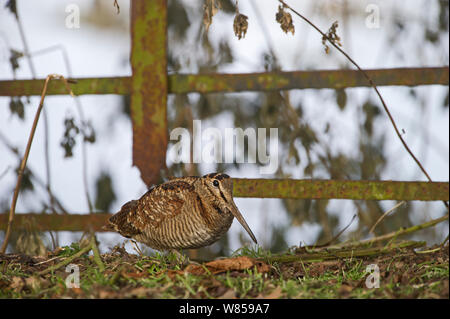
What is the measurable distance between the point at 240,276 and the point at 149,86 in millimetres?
1532

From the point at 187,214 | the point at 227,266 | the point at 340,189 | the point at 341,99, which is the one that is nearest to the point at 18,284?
the point at 227,266

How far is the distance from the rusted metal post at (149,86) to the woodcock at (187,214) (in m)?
0.41

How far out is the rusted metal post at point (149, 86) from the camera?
134 inches

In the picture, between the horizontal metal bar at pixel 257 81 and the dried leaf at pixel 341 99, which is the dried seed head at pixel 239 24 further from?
the dried leaf at pixel 341 99

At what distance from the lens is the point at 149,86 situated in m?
3.42

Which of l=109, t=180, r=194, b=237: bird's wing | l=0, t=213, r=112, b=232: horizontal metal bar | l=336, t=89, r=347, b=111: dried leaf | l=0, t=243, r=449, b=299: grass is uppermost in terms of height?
l=336, t=89, r=347, b=111: dried leaf

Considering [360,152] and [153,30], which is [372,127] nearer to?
[360,152]

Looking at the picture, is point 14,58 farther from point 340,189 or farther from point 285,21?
point 340,189

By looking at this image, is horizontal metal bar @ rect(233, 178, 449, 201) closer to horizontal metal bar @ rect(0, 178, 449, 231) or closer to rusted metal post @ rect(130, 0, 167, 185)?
horizontal metal bar @ rect(0, 178, 449, 231)

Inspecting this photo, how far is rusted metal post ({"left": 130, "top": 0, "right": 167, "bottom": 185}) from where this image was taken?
339 centimetres

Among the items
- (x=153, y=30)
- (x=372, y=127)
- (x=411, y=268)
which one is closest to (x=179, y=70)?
(x=153, y=30)

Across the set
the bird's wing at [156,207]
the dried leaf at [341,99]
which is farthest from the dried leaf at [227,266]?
the dried leaf at [341,99]

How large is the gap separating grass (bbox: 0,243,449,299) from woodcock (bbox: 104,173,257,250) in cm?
13

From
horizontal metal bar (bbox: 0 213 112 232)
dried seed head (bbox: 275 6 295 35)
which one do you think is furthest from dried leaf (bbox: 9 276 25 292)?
dried seed head (bbox: 275 6 295 35)
